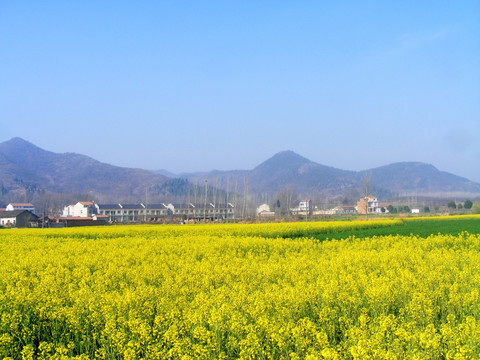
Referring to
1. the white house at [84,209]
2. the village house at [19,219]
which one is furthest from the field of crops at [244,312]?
the white house at [84,209]

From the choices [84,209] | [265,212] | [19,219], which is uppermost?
[84,209]

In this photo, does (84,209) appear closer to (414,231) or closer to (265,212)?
(265,212)

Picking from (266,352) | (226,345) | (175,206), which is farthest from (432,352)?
(175,206)

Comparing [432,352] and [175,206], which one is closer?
[432,352]

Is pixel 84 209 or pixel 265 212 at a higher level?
pixel 84 209

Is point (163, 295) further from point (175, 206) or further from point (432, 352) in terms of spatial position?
point (175, 206)

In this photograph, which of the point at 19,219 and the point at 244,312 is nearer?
the point at 244,312

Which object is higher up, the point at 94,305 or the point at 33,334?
the point at 94,305

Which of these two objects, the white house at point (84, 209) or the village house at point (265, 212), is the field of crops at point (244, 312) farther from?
the white house at point (84, 209)

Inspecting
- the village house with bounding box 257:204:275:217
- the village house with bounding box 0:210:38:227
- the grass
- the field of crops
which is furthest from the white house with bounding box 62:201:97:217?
the field of crops

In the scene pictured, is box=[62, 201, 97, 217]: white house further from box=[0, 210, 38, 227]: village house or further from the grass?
the grass

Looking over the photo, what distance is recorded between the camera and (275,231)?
3338cm

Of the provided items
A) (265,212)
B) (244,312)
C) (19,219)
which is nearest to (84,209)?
(265,212)

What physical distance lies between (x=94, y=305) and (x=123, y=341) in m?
1.56
